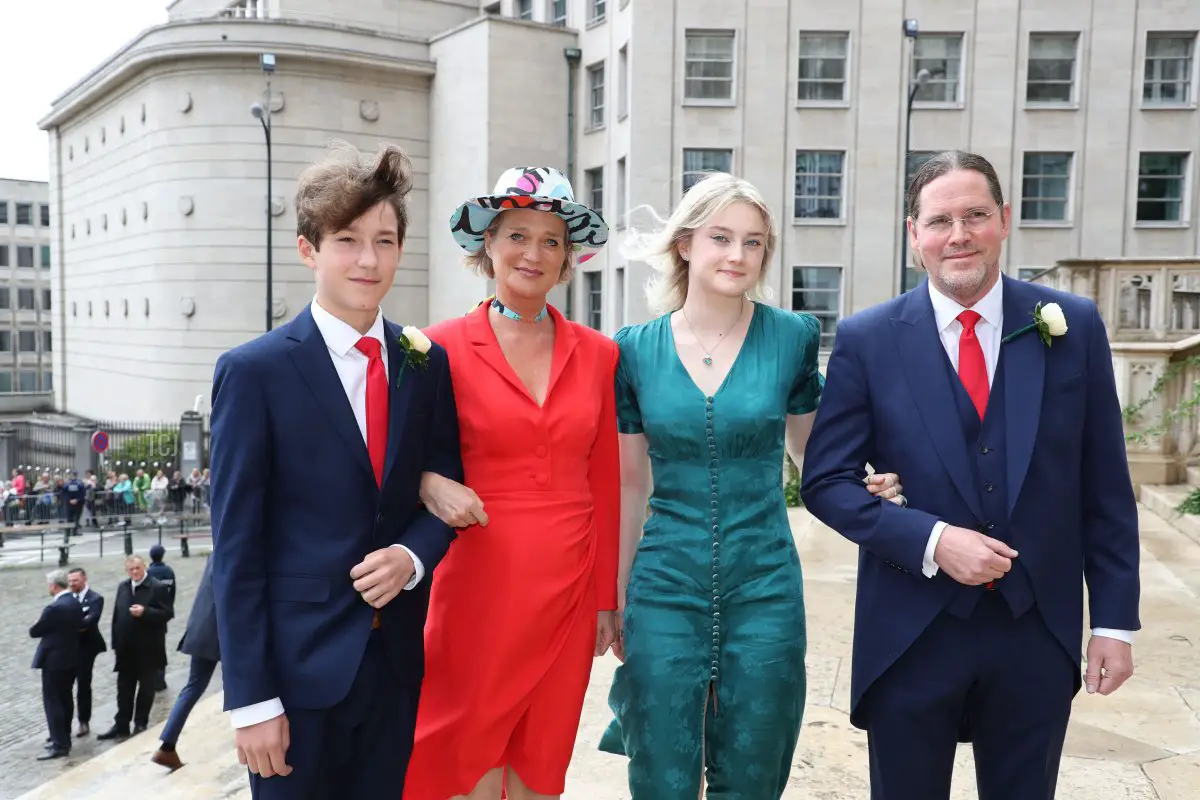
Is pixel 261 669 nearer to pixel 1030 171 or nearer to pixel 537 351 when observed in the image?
pixel 537 351

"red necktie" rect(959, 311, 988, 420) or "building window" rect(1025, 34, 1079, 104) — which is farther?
"building window" rect(1025, 34, 1079, 104)

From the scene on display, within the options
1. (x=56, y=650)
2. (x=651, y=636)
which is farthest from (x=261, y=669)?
(x=56, y=650)

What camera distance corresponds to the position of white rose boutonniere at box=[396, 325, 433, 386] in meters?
3.02

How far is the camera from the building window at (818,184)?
2769cm

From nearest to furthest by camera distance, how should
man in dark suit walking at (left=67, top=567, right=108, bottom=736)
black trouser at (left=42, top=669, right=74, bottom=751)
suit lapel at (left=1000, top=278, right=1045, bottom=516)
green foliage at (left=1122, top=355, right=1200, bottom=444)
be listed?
suit lapel at (left=1000, top=278, right=1045, bottom=516)
black trouser at (left=42, top=669, right=74, bottom=751)
man in dark suit walking at (left=67, top=567, right=108, bottom=736)
green foliage at (left=1122, top=355, right=1200, bottom=444)

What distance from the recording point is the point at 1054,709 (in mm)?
2773

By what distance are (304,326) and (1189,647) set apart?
610 centimetres

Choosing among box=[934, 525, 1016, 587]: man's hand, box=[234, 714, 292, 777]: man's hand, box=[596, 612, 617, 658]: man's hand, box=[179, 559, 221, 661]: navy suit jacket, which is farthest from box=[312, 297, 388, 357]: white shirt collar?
box=[179, 559, 221, 661]: navy suit jacket

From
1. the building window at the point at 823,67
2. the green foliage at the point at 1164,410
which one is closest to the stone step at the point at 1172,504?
the green foliage at the point at 1164,410

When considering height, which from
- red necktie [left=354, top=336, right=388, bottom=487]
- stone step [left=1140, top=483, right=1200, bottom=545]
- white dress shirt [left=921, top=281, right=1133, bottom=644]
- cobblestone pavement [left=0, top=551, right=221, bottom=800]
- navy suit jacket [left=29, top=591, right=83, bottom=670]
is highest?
white dress shirt [left=921, top=281, right=1133, bottom=644]

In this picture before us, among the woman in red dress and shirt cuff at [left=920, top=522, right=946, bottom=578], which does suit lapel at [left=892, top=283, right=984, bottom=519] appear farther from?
the woman in red dress

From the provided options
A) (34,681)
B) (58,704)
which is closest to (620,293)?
(34,681)

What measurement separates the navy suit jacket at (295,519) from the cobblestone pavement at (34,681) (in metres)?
7.44

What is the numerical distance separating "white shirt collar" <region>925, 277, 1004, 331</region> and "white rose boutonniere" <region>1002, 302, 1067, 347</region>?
9cm
